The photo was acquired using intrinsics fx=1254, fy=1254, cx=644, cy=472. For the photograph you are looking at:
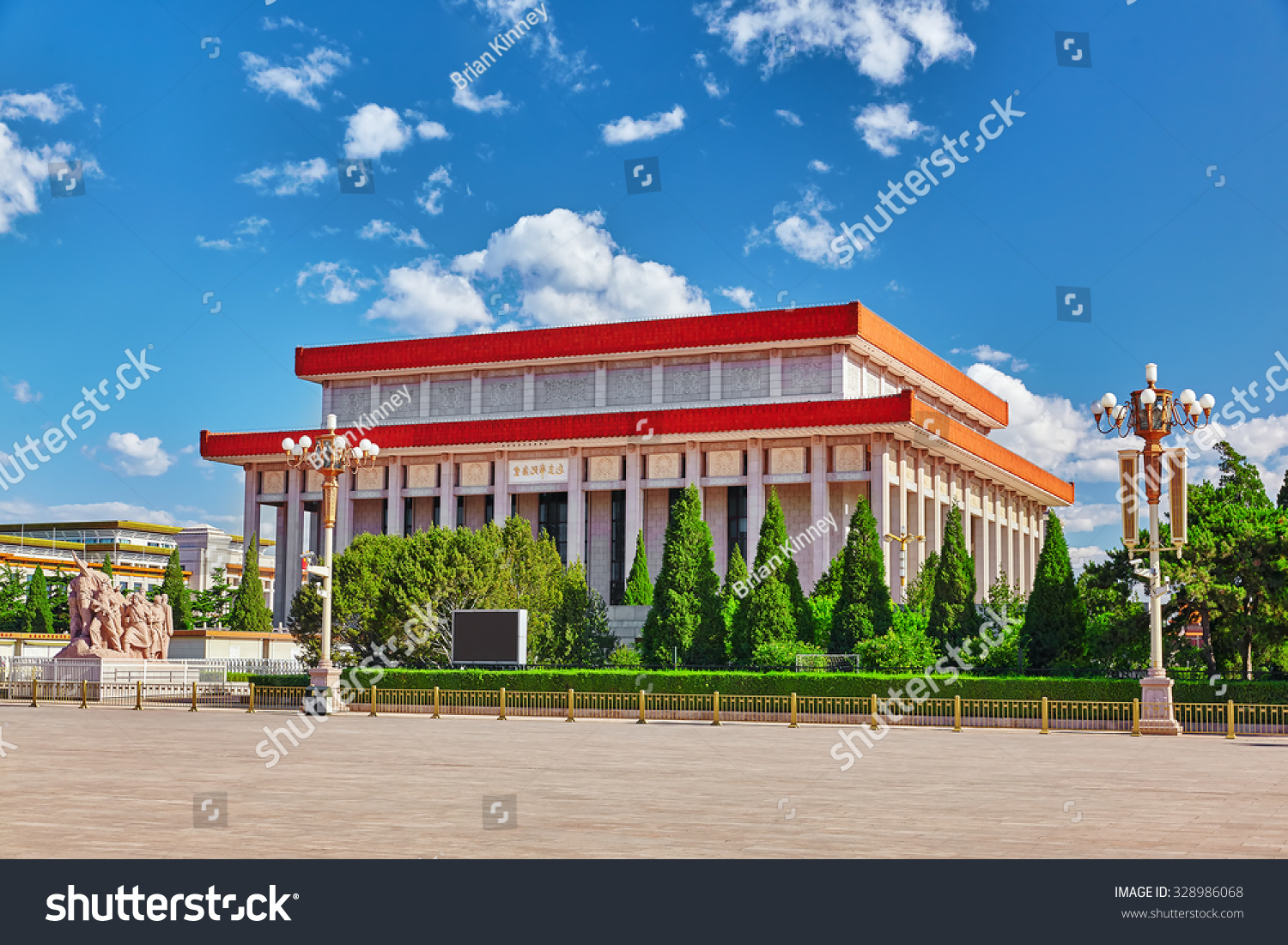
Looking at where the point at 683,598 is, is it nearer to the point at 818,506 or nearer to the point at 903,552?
the point at 818,506

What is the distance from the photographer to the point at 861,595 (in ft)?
135

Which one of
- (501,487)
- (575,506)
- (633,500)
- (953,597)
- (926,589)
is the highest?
(501,487)

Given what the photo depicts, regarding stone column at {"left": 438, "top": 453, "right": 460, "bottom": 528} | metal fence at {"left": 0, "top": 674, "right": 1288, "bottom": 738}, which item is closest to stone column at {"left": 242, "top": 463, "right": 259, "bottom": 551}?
stone column at {"left": 438, "top": 453, "right": 460, "bottom": 528}

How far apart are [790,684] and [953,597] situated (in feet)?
37.3

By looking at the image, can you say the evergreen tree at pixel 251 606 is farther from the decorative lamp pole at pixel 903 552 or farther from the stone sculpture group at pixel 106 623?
the decorative lamp pole at pixel 903 552

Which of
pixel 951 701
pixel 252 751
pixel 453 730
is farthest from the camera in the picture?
pixel 951 701

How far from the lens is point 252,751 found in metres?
19.8

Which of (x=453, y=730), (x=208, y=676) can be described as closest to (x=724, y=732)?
(x=453, y=730)

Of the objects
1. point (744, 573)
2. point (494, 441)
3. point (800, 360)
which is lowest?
point (744, 573)

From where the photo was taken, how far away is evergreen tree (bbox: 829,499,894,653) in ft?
131

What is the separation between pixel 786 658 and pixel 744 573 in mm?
9612

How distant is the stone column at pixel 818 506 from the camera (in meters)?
59.0

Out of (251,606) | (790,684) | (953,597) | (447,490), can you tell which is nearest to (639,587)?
(953,597)
